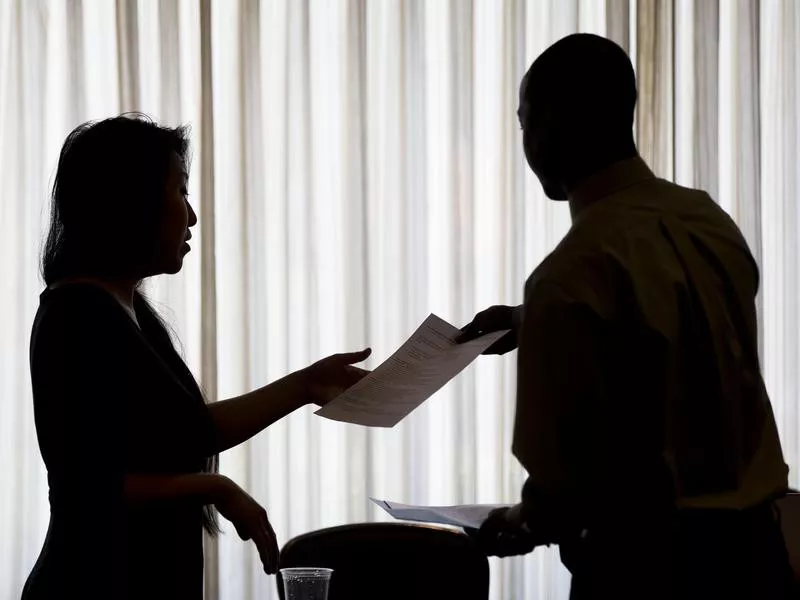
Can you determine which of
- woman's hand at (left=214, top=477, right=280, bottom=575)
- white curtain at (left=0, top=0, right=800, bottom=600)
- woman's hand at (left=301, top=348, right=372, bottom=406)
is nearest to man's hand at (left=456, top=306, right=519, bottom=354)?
woman's hand at (left=301, top=348, right=372, bottom=406)

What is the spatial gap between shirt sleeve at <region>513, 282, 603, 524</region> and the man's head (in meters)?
0.23

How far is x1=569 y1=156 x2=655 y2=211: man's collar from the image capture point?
1.30 m

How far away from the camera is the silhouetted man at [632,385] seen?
1170 mm

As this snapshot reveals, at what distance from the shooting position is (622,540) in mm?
1200

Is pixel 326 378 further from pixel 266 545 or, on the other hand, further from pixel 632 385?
pixel 632 385

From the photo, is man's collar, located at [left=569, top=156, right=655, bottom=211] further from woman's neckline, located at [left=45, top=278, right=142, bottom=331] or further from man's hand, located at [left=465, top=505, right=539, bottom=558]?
woman's neckline, located at [left=45, top=278, right=142, bottom=331]

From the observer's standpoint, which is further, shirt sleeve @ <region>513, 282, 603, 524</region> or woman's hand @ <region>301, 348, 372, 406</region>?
woman's hand @ <region>301, 348, 372, 406</region>

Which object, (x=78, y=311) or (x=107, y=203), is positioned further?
(x=107, y=203)

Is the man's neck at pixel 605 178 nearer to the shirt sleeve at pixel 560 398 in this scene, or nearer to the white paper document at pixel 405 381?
the shirt sleeve at pixel 560 398

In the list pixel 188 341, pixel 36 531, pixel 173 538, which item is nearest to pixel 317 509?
pixel 188 341

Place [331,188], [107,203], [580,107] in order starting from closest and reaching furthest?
[580,107] < [107,203] < [331,188]

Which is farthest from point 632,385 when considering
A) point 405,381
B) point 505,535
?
point 405,381

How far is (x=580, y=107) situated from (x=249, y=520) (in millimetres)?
812

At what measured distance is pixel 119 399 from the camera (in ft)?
5.03
